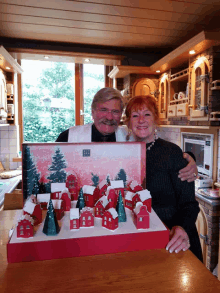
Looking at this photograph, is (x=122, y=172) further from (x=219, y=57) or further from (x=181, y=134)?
(x=181, y=134)

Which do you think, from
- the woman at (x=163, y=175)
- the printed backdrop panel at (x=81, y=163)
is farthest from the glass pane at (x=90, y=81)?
the printed backdrop panel at (x=81, y=163)

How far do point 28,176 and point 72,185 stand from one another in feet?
0.51

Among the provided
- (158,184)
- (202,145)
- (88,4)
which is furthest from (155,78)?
(158,184)

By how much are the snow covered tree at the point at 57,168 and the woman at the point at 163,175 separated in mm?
369

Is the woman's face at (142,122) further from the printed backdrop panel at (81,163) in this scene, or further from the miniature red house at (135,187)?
the miniature red house at (135,187)

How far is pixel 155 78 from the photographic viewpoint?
2766 mm

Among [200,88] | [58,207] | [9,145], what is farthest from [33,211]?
[9,145]

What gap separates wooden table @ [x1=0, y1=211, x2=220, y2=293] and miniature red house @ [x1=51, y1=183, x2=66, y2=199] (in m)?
0.22

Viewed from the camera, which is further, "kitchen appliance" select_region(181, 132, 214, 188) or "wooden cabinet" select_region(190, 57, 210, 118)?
"kitchen appliance" select_region(181, 132, 214, 188)

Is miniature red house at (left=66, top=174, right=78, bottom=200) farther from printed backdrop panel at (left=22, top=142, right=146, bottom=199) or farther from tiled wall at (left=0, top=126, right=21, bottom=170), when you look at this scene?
tiled wall at (left=0, top=126, right=21, bottom=170)

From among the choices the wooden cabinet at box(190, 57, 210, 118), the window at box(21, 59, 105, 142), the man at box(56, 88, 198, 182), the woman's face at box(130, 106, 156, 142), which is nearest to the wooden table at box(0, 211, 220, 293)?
the woman's face at box(130, 106, 156, 142)

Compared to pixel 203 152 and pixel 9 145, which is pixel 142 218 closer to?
pixel 203 152

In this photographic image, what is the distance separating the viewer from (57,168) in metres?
0.81

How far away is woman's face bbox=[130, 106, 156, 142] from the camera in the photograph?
3.33ft
